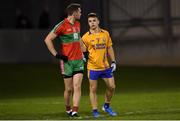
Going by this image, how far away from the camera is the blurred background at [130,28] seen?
111 feet

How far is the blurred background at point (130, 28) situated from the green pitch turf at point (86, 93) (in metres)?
1.64

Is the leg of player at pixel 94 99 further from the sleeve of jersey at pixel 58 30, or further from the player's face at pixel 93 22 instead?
the sleeve of jersey at pixel 58 30

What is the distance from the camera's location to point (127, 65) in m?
34.8

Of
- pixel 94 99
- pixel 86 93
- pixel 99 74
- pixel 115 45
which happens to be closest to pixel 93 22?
pixel 99 74

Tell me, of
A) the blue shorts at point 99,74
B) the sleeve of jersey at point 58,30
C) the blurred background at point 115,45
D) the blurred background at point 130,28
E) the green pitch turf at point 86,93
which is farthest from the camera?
the blurred background at point 130,28

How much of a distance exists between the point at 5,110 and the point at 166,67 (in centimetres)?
1729

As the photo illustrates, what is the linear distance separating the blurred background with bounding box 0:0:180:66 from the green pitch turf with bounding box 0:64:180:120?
1638mm

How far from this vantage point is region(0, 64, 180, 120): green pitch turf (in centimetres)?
1550

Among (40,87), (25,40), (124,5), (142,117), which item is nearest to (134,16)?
(124,5)

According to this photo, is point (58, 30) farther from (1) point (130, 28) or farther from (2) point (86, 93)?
(1) point (130, 28)

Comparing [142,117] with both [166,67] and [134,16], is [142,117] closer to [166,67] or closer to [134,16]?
[166,67]

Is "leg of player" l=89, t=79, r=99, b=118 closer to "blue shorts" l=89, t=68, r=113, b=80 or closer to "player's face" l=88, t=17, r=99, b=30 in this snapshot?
"blue shorts" l=89, t=68, r=113, b=80

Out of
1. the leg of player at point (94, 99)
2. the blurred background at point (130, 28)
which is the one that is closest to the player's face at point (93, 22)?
the leg of player at point (94, 99)

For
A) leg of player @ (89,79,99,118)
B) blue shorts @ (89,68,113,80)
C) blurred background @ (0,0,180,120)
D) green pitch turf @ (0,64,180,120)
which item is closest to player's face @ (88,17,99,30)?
blue shorts @ (89,68,113,80)
